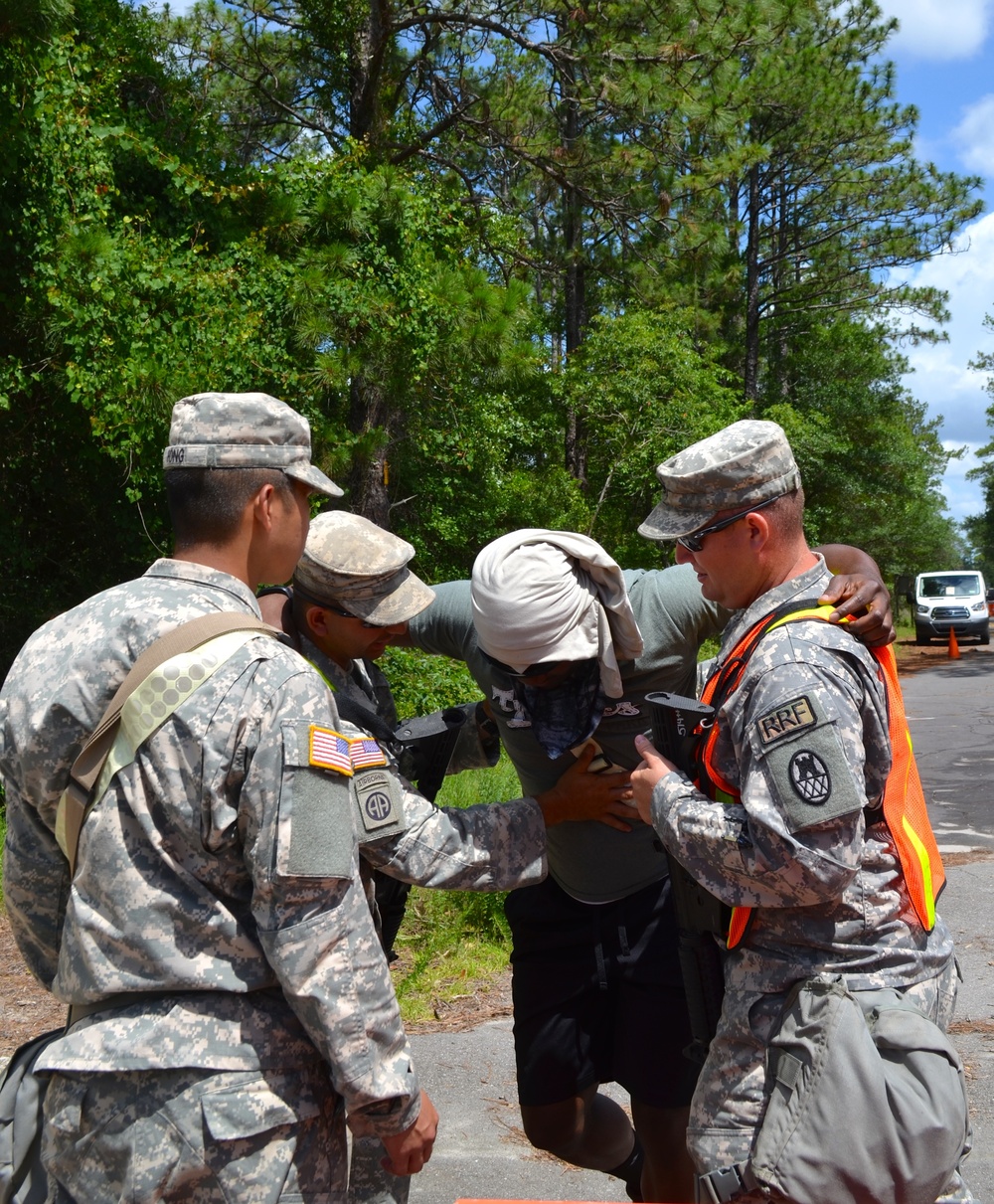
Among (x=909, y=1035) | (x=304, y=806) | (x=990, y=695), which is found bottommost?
(x=990, y=695)

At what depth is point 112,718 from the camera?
192 centimetres

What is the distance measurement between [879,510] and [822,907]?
29.1 meters

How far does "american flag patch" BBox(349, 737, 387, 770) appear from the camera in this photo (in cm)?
226

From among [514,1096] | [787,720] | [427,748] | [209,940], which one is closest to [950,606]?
[514,1096]

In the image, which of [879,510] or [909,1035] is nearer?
[909,1035]

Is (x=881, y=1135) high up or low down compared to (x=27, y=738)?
down

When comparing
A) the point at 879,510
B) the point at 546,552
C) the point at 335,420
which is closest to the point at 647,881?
the point at 546,552

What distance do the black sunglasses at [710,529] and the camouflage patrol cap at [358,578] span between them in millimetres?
673

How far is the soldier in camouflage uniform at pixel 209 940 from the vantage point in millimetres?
1881

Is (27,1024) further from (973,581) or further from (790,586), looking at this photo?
(973,581)

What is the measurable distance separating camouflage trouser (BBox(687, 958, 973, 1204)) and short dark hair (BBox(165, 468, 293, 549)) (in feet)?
4.30

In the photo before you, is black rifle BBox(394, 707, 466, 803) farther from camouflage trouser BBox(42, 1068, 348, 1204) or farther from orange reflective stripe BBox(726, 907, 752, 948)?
camouflage trouser BBox(42, 1068, 348, 1204)

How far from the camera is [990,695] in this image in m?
17.3

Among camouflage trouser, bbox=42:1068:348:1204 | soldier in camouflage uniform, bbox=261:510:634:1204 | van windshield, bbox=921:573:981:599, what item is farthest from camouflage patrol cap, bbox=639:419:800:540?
van windshield, bbox=921:573:981:599
